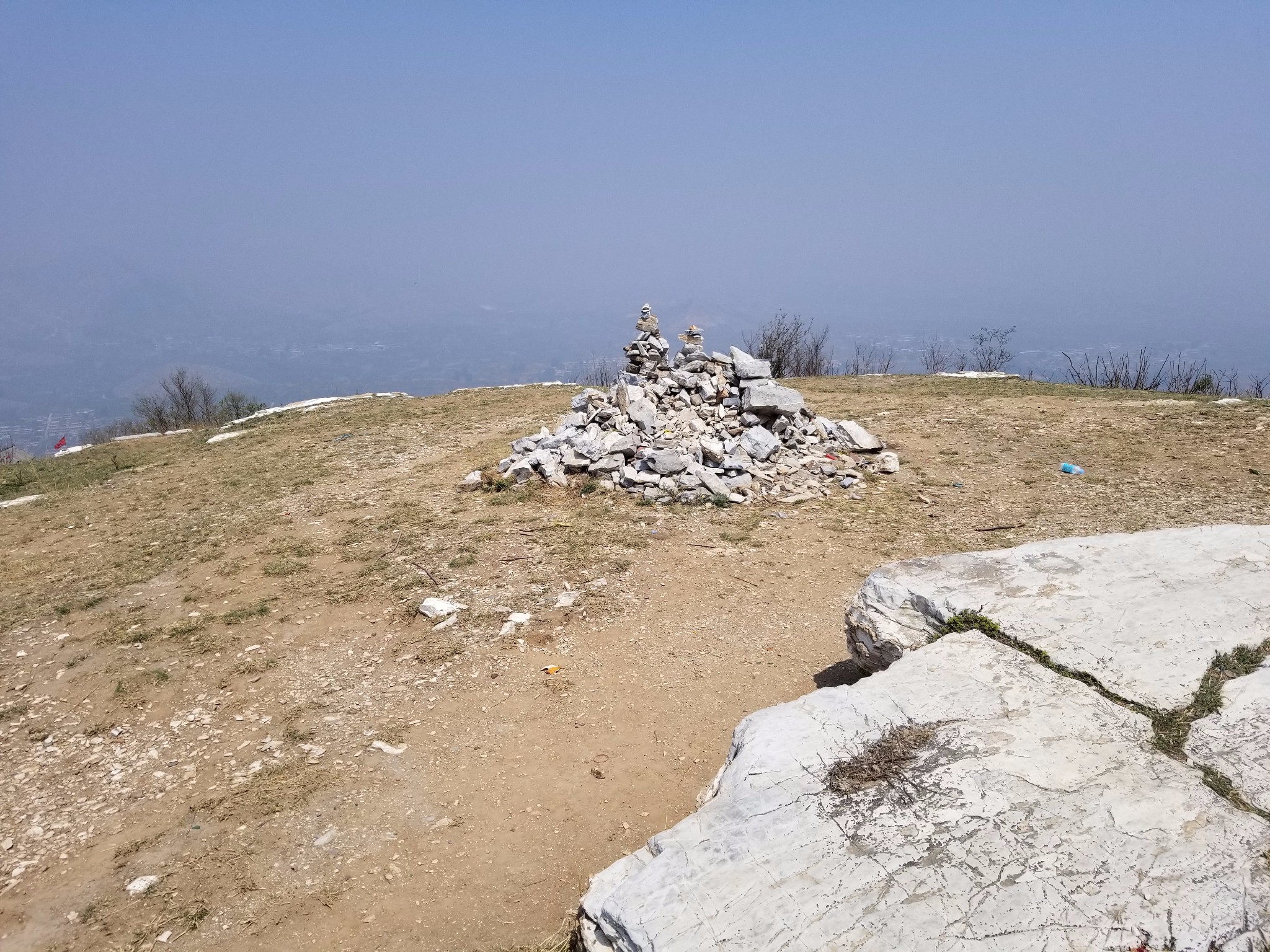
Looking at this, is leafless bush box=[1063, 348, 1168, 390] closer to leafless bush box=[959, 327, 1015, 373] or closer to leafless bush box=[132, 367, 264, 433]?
leafless bush box=[959, 327, 1015, 373]

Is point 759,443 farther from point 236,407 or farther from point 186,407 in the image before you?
point 186,407

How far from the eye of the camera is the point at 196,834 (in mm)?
4027

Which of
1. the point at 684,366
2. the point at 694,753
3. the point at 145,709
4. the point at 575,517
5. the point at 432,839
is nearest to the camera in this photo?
the point at 432,839

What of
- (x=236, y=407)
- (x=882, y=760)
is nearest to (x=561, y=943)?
(x=882, y=760)

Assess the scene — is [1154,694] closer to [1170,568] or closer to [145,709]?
[1170,568]

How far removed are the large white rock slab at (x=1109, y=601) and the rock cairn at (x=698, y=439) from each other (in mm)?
4329

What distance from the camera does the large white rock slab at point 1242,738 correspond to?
2568 mm

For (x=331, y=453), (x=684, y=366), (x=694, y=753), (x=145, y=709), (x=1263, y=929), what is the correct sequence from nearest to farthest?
(x=1263, y=929) < (x=694, y=753) < (x=145, y=709) < (x=684, y=366) < (x=331, y=453)

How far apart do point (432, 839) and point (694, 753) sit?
1738 mm

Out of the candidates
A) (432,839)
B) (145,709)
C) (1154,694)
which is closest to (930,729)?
(1154,694)

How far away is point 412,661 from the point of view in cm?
Answer: 568

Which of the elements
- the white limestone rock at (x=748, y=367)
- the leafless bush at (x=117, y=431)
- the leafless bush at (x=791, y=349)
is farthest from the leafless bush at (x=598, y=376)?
the leafless bush at (x=117, y=431)

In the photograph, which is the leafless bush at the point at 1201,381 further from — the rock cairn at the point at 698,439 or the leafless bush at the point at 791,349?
the rock cairn at the point at 698,439

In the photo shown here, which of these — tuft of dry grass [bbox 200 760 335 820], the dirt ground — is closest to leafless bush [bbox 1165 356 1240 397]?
the dirt ground
